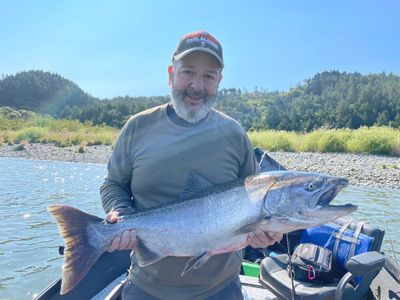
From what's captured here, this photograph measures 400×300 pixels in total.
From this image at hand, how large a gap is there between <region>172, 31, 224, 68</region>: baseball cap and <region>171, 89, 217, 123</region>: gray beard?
0.91ft

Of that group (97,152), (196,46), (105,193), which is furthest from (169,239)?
(97,152)

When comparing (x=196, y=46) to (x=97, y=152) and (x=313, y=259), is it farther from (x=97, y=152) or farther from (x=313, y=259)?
(x=97, y=152)

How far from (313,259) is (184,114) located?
2.20m

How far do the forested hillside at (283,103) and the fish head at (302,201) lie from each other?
34.2 metres

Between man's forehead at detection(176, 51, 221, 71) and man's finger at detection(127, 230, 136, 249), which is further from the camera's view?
man's forehead at detection(176, 51, 221, 71)

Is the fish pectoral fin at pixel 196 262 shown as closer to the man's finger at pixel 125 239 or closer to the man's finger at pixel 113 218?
the man's finger at pixel 125 239

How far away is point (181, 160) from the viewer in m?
3.01

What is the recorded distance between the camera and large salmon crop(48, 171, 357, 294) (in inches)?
105

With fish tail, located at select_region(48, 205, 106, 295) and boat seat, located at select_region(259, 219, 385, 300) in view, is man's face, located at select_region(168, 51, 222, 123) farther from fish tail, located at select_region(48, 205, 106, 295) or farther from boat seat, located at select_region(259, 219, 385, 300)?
boat seat, located at select_region(259, 219, 385, 300)

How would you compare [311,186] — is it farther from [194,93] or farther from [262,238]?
[194,93]

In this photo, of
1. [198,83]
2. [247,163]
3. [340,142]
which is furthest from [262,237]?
[340,142]

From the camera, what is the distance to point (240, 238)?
108 inches

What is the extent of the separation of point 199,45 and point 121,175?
1.09 m

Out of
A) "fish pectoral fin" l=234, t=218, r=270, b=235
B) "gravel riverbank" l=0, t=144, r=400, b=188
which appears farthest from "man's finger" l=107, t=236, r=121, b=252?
"gravel riverbank" l=0, t=144, r=400, b=188
